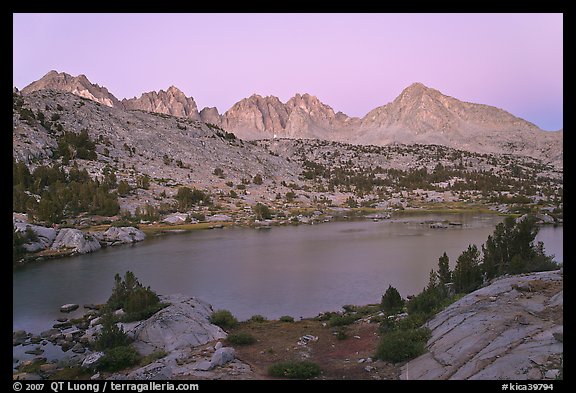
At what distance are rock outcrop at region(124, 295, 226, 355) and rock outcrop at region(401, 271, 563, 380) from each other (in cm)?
859

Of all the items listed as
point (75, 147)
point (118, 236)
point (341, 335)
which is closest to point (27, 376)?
point (341, 335)

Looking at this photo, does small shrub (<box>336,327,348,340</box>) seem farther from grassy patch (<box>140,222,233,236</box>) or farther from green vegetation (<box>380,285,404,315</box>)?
grassy patch (<box>140,222,233,236</box>)

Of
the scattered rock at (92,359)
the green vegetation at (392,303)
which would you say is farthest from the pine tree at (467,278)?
the scattered rock at (92,359)

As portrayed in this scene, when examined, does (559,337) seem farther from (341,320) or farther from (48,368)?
(48,368)

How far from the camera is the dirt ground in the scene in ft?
42.1

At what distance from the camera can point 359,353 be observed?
14727mm

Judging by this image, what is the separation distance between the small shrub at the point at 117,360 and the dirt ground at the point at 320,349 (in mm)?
3845

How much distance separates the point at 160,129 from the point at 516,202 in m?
81.9

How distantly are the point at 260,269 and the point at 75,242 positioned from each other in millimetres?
18861

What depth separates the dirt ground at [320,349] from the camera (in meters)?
12.8

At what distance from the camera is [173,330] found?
17031mm

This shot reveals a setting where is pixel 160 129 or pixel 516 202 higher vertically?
pixel 160 129
